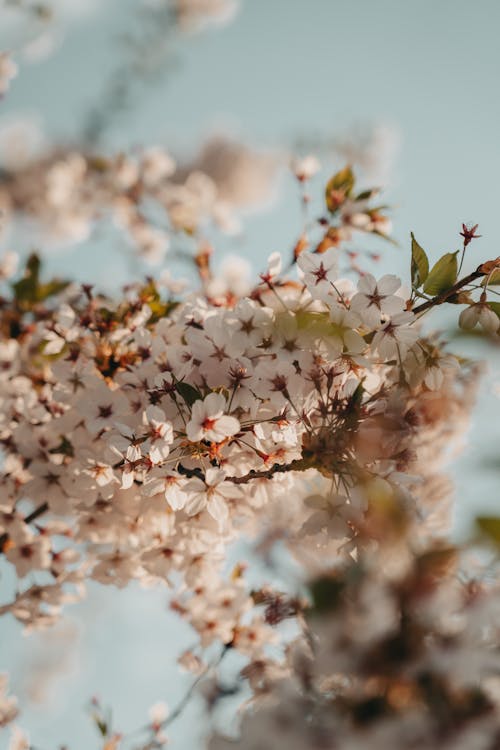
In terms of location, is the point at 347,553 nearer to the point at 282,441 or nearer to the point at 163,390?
the point at 282,441

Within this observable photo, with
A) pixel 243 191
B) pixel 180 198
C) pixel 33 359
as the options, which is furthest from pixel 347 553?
pixel 243 191

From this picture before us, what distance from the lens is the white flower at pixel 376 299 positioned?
35.3 inches

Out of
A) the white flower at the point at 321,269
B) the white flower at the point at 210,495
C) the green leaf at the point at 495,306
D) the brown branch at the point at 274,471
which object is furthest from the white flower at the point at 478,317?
the white flower at the point at 210,495

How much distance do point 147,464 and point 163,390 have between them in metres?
0.12

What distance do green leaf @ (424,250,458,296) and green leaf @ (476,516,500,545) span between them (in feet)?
1.82

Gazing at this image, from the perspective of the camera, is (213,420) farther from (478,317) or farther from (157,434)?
(478,317)

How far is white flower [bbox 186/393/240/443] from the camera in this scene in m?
0.86

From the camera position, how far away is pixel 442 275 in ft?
3.02

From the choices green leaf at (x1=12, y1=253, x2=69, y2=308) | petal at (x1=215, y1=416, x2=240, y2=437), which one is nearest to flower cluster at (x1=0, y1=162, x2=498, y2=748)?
petal at (x1=215, y1=416, x2=240, y2=437)

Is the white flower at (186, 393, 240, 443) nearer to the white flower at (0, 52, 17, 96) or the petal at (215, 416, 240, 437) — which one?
the petal at (215, 416, 240, 437)

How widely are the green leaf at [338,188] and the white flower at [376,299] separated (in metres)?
0.47

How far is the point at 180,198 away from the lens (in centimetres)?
201

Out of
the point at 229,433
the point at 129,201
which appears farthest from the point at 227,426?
the point at 129,201

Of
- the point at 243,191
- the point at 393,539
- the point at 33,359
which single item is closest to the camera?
the point at 393,539
